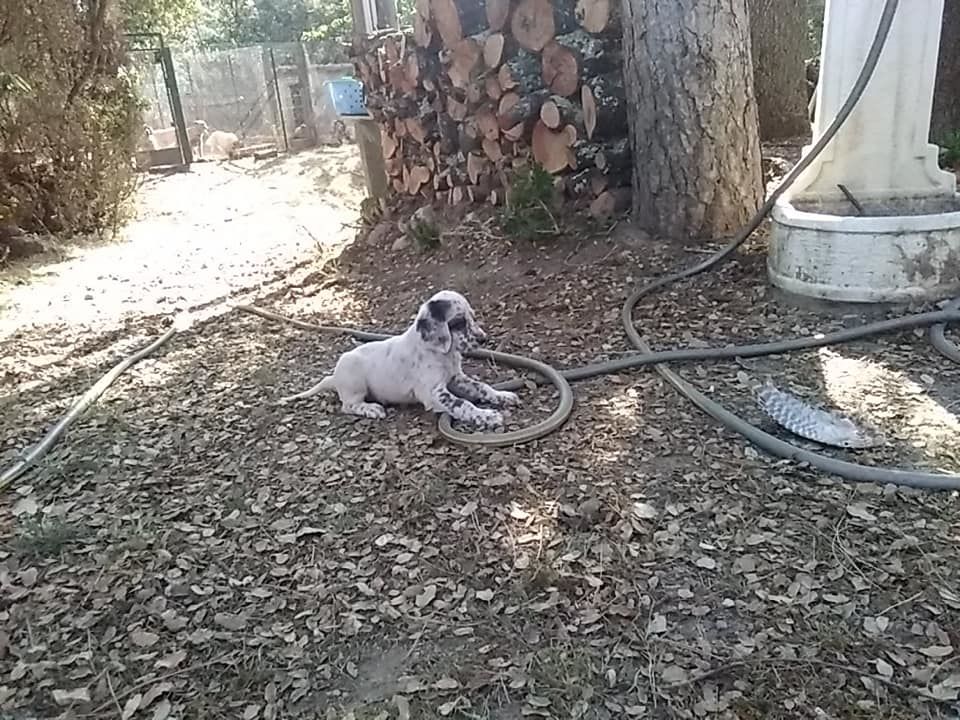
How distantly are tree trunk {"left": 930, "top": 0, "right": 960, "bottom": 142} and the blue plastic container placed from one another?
14.0ft

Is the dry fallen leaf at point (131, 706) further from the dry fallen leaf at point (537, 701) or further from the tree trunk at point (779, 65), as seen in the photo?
the tree trunk at point (779, 65)

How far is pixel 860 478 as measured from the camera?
2213mm

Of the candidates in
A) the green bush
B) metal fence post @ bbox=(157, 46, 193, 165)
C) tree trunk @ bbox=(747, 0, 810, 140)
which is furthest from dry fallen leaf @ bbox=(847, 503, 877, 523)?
metal fence post @ bbox=(157, 46, 193, 165)

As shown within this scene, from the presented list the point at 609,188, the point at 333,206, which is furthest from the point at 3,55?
the point at 609,188

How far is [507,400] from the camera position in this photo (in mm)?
2830

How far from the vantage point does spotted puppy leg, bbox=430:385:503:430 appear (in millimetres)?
2682

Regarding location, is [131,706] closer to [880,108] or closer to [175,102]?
[880,108]

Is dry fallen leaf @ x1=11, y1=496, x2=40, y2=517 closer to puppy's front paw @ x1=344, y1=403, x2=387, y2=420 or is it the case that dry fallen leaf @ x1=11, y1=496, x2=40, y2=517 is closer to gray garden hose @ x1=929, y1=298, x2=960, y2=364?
puppy's front paw @ x1=344, y1=403, x2=387, y2=420

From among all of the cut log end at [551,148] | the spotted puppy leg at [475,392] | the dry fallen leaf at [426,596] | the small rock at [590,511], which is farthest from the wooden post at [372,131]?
the dry fallen leaf at [426,596]

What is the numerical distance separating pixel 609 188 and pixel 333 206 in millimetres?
4576

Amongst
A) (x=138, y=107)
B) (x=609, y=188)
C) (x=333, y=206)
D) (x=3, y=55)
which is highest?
(x=3, y=55)

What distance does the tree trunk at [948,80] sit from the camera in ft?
18.3

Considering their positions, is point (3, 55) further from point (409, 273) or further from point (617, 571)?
point (617, 571)

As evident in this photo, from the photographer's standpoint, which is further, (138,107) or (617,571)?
(138,107)
